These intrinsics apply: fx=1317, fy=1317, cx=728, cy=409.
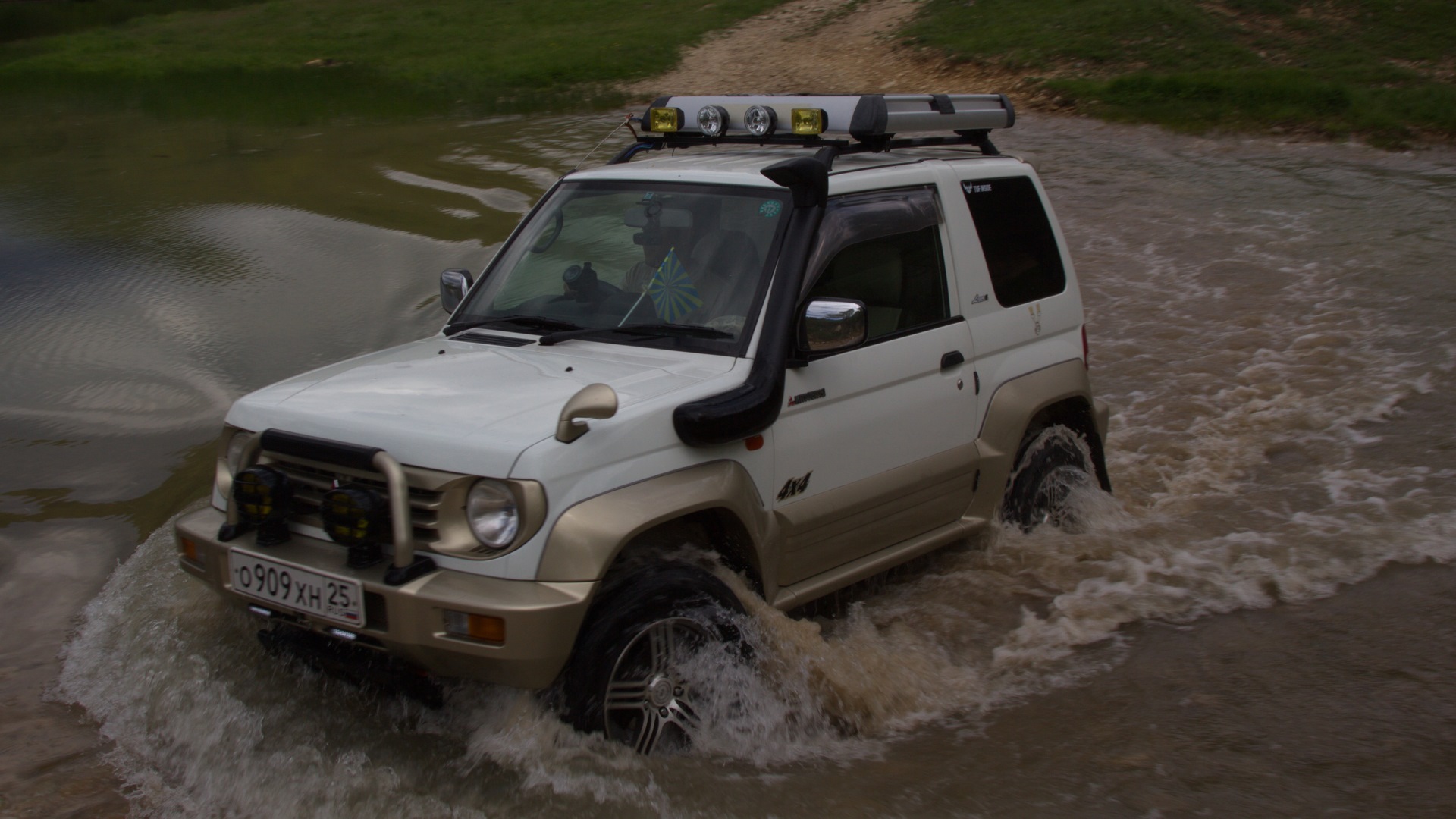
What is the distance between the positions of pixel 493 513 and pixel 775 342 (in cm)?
124

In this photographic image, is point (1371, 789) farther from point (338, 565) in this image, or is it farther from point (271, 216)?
point (271, 216)

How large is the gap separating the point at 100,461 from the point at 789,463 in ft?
15.7

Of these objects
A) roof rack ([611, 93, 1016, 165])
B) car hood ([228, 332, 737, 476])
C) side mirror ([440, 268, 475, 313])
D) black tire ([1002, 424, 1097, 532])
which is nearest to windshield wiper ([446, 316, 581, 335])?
car hood ([228, 332, 737, 476])

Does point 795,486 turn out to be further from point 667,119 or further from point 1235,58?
point 1235,58

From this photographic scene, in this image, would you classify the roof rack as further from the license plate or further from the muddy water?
the license plate

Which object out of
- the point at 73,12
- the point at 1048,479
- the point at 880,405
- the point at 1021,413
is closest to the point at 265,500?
the point at 880,405

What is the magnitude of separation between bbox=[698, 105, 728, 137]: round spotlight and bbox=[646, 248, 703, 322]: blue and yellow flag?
0.97 m

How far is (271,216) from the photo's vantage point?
13.1 m

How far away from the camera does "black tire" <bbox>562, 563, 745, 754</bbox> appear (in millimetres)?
3908


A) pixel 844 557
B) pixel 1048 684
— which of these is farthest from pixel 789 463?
pixel 1048 684

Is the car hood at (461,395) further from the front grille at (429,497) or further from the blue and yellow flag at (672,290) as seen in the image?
the blue and yellow flag at (672,290)

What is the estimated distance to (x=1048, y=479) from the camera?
238 inches

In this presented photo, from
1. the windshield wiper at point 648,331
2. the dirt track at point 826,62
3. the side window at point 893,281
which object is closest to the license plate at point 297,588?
the windshield wiper at point 648,331

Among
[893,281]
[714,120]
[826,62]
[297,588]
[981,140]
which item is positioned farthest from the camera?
[826,62]
